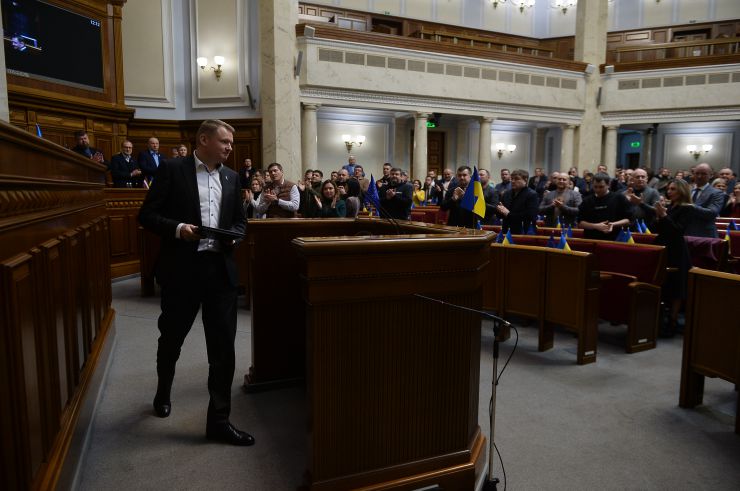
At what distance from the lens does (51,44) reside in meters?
8.63

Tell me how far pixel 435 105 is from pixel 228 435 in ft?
38.1

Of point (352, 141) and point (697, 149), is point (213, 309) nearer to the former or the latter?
point (352, 141)

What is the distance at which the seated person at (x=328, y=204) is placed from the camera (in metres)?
5.57

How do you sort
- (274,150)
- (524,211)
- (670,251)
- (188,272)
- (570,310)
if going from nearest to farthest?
(188,272) → (570,310) → (670,251) → (524,211) → (274,150)

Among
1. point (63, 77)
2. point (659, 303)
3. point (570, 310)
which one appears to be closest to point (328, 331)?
point (570, 310)

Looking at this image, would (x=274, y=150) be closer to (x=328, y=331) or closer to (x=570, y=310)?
(x=570, y=310)

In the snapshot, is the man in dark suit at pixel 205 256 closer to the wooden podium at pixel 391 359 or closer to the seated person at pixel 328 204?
the wooden podium at pixel 391 359

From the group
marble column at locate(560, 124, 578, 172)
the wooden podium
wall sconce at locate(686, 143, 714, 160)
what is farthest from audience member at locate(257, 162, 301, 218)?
wall sconce at locate(686, 143, 714, 160)

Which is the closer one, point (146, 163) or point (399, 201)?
point (399, 201)

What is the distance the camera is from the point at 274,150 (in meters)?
10.8

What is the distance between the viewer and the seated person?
557cm

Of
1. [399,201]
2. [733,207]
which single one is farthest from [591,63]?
[399,201]

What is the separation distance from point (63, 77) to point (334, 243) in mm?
9354

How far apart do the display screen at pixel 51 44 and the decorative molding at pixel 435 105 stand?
4.10 m
